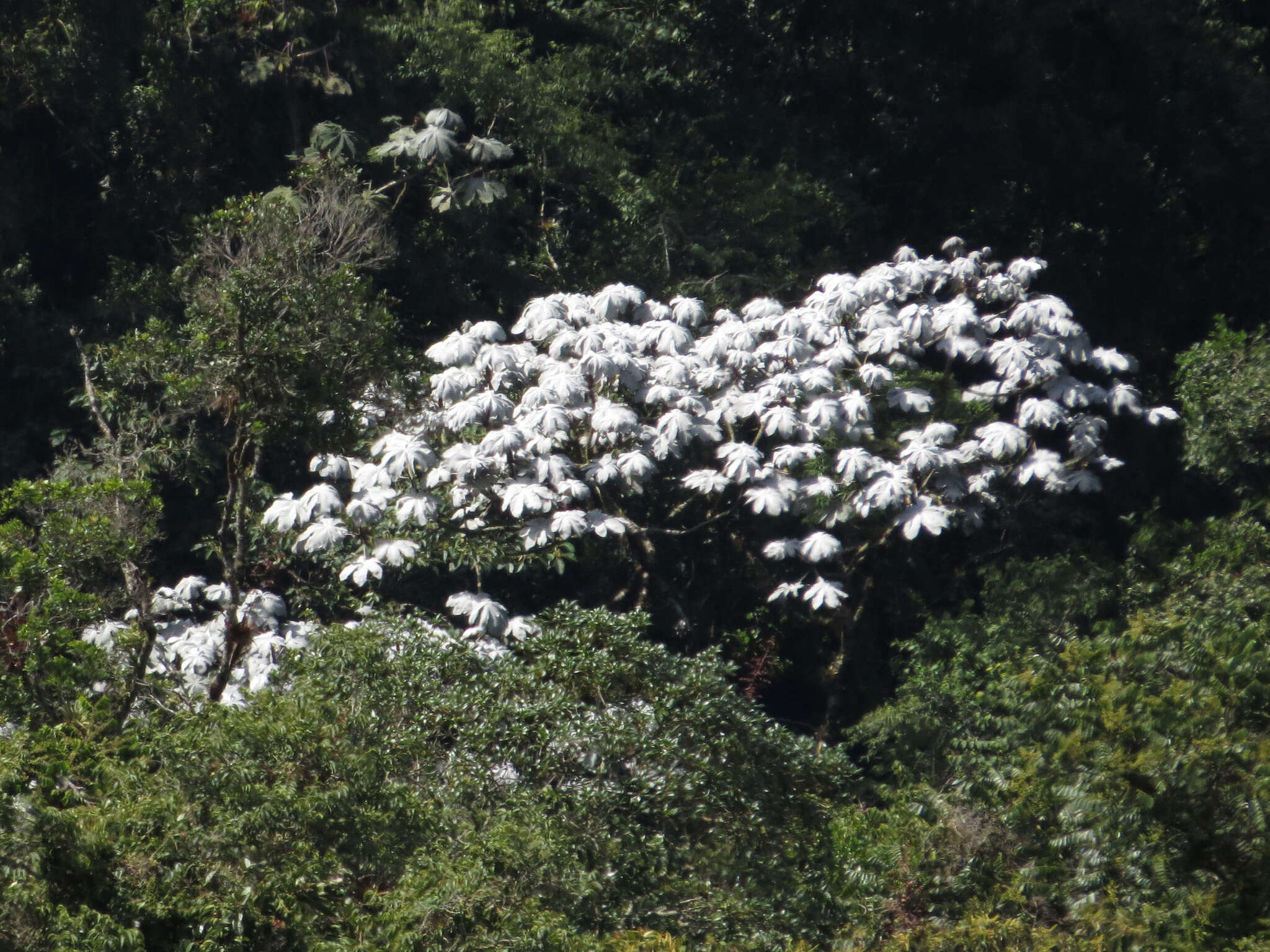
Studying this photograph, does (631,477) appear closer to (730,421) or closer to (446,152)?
(730,421)

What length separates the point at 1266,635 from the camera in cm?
654

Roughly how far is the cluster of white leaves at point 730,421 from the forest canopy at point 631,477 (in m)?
0.05

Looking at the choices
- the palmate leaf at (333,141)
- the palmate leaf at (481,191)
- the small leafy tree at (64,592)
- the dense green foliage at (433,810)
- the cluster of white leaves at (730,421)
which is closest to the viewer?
the dense green foliage at (433,810)

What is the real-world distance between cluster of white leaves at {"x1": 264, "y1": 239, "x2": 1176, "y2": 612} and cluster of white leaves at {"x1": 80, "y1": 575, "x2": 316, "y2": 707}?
0.50m

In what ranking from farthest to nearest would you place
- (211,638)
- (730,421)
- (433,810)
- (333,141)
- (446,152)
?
(333,141)
(446,152)
(730,421)
(211,638)
(433,810)

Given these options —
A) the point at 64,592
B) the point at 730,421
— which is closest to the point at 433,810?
the point at 64,592

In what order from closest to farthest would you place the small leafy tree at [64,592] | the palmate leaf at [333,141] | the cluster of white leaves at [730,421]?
the small leafy tree at [64,592] < the cluster of white leaves at [730,421] < the palmate leaf at [333,141]

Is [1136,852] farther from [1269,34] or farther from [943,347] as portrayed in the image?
[1269,34]

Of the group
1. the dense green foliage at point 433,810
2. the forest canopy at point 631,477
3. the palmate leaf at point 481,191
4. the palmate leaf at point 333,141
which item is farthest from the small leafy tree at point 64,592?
the palmate leaf at point 481,191

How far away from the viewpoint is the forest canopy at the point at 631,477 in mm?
5176

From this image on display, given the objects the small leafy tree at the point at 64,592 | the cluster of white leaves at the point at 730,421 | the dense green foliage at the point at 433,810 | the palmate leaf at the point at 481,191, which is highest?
the palmate leaf at the point at 481,191

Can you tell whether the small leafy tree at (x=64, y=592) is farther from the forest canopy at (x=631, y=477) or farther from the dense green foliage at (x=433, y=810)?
the dense green foliage at (x=433, y=810)

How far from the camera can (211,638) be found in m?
8.48

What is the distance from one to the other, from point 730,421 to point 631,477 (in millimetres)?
761
